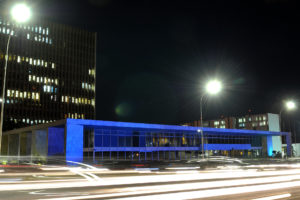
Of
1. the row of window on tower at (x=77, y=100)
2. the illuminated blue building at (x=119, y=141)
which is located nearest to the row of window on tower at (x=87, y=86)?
the row of window on tower at (x=77, y=100)

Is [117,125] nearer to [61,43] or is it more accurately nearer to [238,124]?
[61,43]

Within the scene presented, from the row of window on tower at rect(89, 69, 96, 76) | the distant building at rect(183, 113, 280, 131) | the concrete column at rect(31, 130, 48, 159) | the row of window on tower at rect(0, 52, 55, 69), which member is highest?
the row of window on tower at rect(0, 52, 55, 69)

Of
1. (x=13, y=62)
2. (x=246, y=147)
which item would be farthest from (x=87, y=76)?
(x=246, y=147)

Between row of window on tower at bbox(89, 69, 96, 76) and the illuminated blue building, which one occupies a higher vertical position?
row of window on tower at bbox(89, 69, 96, 76)

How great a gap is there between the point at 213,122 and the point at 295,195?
495 feet

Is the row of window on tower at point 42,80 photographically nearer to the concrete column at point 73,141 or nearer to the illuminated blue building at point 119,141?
the illuminated blue building at point 119,141

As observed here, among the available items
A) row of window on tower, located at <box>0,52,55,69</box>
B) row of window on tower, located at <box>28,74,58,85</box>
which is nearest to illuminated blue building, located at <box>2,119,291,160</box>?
row of window on tower, located at <box>28,74,58,85</box>

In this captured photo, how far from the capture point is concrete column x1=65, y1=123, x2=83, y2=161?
3719cm

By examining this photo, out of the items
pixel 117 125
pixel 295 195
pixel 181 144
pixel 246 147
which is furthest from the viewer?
pixel 246 147

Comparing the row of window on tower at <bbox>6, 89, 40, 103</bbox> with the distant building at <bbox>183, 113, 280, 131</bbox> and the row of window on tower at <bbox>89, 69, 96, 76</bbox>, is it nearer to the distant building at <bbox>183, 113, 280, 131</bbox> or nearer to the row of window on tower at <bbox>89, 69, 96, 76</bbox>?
the row of window on tower at <bbox>89, 69, 96, 76</bbox>

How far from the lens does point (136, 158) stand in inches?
1865

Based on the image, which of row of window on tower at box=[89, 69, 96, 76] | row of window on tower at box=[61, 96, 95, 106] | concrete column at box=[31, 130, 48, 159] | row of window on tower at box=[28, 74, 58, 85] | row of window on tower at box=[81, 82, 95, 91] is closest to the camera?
concrete column at box=[31, 130, 48, 159]

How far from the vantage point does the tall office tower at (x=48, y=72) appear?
10244 centimetres

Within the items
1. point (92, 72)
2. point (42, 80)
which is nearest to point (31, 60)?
point (42, 80)
